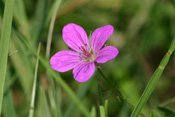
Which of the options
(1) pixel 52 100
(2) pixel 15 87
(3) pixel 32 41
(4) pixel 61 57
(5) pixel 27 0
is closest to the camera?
(4) pixel 61 57

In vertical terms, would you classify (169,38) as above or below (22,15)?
below

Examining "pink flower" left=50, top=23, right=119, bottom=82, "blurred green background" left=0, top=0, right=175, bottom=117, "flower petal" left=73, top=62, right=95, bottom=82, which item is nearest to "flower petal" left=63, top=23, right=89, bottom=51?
"pink flower" left=50, top=23, right=119, bottom=82

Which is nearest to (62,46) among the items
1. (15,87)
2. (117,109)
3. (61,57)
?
(15,87)

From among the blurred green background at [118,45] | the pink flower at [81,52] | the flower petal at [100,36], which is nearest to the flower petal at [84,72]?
the pink flower at [81,52]

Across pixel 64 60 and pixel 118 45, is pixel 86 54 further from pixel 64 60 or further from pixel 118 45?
pixel 118 45

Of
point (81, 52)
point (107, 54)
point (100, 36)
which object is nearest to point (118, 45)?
Answer: point (81, 52)

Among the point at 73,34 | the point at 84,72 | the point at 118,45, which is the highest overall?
the point at 73,34

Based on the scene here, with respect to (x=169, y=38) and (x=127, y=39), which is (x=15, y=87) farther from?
(x=169, y=38)
